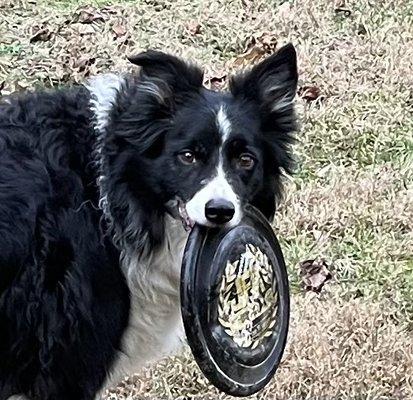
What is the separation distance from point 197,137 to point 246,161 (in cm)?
24

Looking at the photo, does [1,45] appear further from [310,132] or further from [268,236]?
[268,236]

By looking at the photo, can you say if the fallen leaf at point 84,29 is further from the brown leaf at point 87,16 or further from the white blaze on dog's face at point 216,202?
the white blaze on dog's face at point 216,202

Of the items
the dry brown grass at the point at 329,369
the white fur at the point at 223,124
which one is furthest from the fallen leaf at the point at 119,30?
the white fur at the point at 223,124

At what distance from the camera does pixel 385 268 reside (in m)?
6.62

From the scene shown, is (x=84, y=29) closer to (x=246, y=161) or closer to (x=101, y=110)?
(x=101, y=110)

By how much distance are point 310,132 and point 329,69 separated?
3.49ft

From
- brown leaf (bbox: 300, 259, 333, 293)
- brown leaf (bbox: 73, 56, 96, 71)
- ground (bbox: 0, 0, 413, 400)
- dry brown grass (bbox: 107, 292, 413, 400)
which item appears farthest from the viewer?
brown leaf (bbox: 73, 56, 96, 71)

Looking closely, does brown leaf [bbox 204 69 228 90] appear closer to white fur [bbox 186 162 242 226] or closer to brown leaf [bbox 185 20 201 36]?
brown leaf [bbox 185 20 201 36]

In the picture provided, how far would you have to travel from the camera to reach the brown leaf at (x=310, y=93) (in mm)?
8734

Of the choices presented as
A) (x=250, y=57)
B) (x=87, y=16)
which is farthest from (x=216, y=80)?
(x=87, y=16)

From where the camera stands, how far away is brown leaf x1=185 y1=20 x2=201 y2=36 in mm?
9766

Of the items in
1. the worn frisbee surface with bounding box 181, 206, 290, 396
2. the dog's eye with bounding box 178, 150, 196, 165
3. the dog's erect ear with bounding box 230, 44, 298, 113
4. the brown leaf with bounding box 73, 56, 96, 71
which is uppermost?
the dog's erect ear with bounding box 230, 44, 298, 113

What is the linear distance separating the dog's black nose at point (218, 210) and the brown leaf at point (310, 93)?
15.3 feet

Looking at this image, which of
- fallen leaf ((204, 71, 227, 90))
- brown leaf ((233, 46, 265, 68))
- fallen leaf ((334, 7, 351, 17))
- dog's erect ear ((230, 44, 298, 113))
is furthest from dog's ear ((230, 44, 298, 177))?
fallen leaf ((334, 7, 351, 17))
